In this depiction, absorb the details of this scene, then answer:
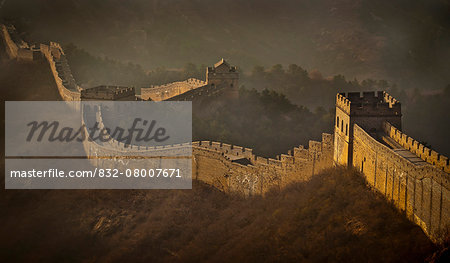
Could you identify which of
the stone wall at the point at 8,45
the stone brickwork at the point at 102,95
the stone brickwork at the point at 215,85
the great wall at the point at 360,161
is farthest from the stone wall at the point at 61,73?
the stone brickwork at the point at 215,85

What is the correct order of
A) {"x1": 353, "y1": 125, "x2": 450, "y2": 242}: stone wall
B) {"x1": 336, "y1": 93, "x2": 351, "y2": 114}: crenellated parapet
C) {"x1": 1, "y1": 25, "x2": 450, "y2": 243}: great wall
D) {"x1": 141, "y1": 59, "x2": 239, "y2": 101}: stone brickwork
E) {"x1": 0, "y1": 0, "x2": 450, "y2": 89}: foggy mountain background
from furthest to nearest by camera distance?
{"x1": 0, "y1": 0, "x2": 450, "y2": 89}: foggy mountain background
{"x1": 141, "y1": 59, "x2": 239, "y2": 101}: stone brickwork
{"x1": 336, "y1": 93, "x2": 351, "y2": 114}: crenellated parapet
{"x1": 1, "y1": 25, "x2": 450, "y2": 243}: great wall
{"x1": 353, "y1": 125, "x2": 450, "y2": 242}: stone wall

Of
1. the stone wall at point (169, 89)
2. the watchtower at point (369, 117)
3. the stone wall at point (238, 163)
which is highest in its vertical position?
the stone wall at point (169, 89)

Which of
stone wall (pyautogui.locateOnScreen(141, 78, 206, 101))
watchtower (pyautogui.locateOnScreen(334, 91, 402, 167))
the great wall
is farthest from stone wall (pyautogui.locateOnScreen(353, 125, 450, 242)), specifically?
stone wall (pyautogui.locateOnScreen(141, 78, 206, 101))

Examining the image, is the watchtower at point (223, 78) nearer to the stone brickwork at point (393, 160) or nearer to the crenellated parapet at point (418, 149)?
the stone brickwork at point (393, 160)

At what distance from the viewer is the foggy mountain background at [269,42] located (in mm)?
Answer: 75438

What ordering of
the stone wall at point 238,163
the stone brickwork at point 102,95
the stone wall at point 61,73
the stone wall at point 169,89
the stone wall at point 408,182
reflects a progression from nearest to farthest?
the stone wall at point 408,182, the stone wall at point 238,163, the stone brickwork at point 102,95, the stone wall at point 61,73, the stone wall at point 169,89

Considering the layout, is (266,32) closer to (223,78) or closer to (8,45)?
(223,78)

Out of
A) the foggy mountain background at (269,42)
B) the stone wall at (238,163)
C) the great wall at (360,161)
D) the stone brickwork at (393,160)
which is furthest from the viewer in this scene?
the foggy mountain background at (269,42)

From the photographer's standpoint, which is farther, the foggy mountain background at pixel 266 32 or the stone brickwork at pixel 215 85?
the foggy mountain background at pixel 266 32

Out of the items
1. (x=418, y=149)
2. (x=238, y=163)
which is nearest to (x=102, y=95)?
(x=238, y=163)

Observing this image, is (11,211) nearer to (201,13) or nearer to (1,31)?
(1,31)

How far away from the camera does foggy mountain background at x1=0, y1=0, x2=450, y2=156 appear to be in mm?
75438

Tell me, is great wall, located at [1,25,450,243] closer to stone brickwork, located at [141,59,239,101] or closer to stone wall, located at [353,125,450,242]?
stone wall, located at [353,125,450,242]

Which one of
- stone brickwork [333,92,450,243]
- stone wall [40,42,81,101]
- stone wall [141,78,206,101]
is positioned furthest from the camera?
stone wall [141,78,206,101]
